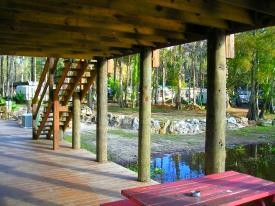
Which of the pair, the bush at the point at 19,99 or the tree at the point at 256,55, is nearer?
the tree at the point at 256,55

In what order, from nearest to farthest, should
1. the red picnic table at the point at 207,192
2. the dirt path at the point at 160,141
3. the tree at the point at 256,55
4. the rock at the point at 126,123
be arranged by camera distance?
the red picnic table at the point at 207,192 → the dirt path at the point at 160,141 → the rock at the point at 126,123 → the tree at the point at 256,55

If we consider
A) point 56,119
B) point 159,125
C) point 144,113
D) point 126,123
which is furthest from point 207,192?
point 126,123

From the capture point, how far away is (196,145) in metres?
15.2

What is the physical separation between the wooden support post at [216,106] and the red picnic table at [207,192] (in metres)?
0.65

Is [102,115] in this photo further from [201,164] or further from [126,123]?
[126,123]

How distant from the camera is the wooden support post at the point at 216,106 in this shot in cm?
496

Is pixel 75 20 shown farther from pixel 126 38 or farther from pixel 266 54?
pixel 266 54

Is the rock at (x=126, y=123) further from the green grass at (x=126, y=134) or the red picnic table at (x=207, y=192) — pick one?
the red picnic table at (x=207, y=192)

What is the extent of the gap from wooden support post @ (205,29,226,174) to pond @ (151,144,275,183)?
15.7 ft

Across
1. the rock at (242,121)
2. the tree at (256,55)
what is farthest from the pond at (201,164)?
the tree at (256,55)

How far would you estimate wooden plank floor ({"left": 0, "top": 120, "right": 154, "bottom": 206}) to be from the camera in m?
5.97

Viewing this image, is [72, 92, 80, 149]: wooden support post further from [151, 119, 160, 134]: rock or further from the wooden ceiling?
[151, 119, 160, 134]: rock

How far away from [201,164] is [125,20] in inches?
312

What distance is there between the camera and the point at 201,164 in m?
12.0
